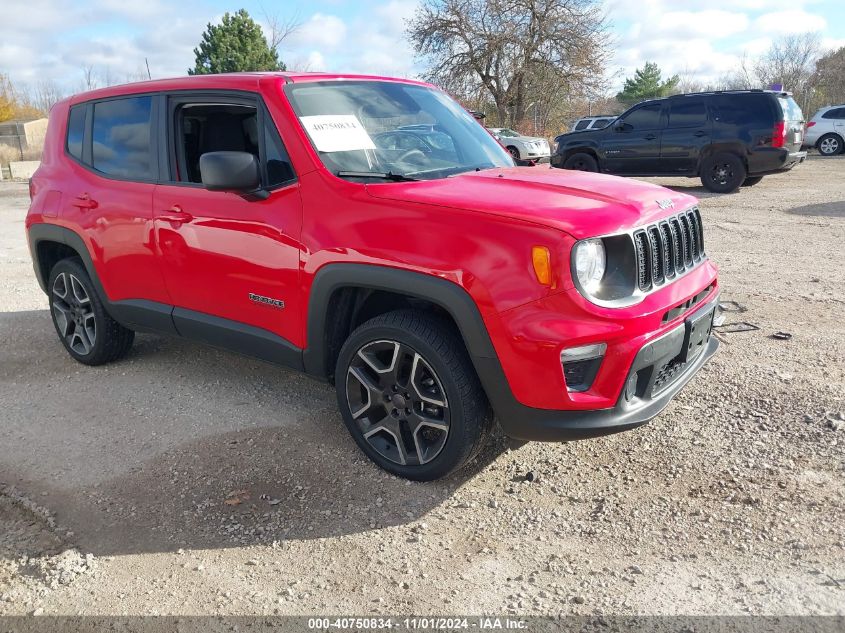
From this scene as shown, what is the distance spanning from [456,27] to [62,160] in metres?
33.8

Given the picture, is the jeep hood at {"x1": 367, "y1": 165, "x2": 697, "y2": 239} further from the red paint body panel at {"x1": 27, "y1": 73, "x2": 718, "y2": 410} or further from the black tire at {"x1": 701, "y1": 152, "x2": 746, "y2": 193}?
the black tire at {"x1": 701, "y1": 152, "x2": 746, "y2": 193}

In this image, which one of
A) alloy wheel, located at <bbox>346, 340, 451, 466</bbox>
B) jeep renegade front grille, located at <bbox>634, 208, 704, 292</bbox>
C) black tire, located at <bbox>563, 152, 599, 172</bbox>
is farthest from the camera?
black tire, located at <bbox>563, 152, 599, 172</bbox>

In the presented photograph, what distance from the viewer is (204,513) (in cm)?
303

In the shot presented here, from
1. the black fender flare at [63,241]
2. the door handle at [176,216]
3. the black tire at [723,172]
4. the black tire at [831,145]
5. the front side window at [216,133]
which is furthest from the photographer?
the black tire at [831,145]

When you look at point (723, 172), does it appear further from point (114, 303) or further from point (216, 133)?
point (114, 303)

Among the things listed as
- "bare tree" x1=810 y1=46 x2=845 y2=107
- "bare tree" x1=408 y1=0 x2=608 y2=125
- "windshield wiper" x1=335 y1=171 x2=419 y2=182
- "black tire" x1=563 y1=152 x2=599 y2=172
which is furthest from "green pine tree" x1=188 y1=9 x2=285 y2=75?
"windshield wiper" x1=335 y1=171 x2=419 y2=182

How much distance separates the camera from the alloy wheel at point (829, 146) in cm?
2245

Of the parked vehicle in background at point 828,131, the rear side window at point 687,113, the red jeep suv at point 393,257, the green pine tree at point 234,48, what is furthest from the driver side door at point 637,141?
the green pine tree at point 234,48

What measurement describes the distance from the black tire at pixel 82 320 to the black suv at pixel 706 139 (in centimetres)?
1181

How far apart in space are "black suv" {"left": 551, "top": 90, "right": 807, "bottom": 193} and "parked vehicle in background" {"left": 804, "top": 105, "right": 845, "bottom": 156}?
10.5 metres

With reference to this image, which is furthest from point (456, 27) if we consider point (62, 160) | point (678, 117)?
point (62, 160)

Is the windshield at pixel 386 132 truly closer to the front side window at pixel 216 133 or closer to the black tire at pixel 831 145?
the front side window at pixel 216 133

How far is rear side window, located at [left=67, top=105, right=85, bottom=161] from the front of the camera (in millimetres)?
4598

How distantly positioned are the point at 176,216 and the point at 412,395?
177 centimetres
